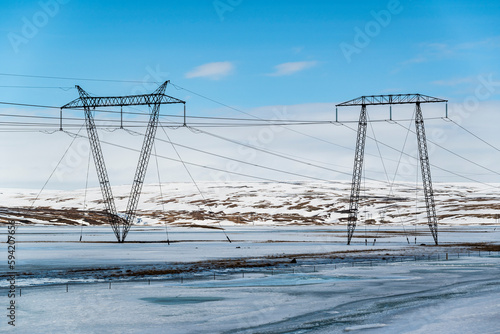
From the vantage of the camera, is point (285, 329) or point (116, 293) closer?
point (285, 329)

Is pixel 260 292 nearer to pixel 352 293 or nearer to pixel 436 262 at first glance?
pixel 352 293

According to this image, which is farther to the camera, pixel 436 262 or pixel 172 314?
pixel 436 262

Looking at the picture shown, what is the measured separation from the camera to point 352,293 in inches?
1325

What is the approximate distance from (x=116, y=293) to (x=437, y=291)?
666 inches

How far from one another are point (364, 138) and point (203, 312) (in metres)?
66.9

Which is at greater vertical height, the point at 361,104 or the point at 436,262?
the point at 361,104

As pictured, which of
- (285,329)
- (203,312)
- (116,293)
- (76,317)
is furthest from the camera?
(116,293)

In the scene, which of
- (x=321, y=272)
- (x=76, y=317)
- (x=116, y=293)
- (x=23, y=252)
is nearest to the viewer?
(x=76, y=317)

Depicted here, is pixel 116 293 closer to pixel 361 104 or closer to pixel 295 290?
pixel 295 290

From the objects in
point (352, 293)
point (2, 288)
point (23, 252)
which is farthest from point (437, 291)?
point (23, 252)

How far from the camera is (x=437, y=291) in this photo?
1363 inches

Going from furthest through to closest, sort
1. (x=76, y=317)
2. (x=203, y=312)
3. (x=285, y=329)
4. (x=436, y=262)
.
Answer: (x=436, y=262), (x=203, y=312), (x=76, y=317), (x=285, y=329)

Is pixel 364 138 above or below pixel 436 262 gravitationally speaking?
above

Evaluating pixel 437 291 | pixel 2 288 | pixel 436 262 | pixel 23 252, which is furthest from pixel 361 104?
pixel 2 288
